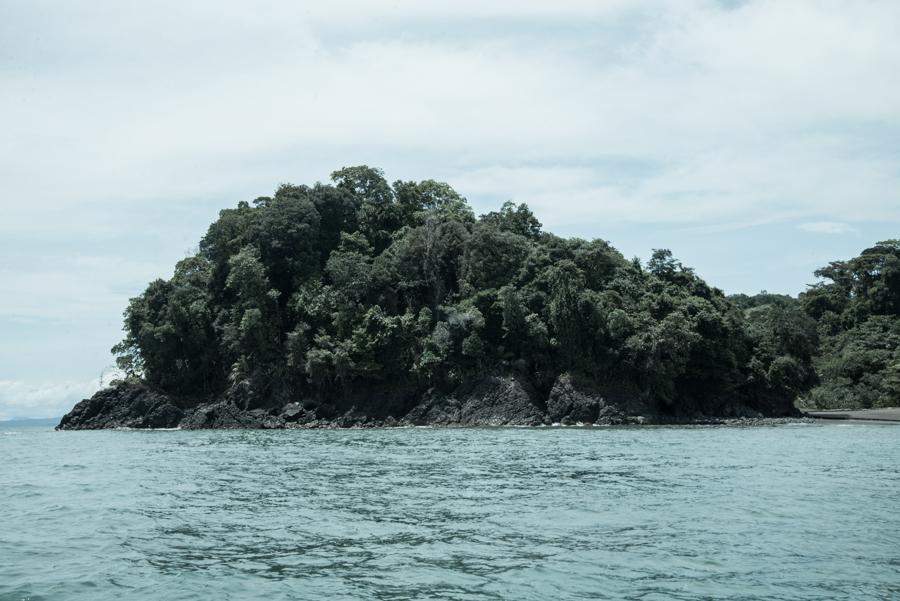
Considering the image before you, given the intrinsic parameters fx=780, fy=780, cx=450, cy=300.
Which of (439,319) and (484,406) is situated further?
(439,319)

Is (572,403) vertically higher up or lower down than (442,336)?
lower down

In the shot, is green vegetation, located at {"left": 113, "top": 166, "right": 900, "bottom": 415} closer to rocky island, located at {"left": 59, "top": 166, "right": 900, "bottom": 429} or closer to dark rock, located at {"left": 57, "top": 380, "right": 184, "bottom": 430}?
rocky island, located at {"left": 59, "top": 166, "right": 900, "bottom": 429}

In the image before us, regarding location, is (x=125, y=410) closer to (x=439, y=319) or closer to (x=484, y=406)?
(x=439, y=319)

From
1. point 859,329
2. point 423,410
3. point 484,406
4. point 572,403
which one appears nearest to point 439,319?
point 423,410

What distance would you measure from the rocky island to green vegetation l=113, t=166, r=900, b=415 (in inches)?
6.7

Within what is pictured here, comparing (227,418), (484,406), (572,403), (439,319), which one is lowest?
(227,418)

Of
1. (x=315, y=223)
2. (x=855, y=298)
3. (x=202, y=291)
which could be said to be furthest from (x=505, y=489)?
(x=855, y=298)

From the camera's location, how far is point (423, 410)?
2530 inches

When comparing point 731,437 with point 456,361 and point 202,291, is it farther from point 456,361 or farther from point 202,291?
point 202,291

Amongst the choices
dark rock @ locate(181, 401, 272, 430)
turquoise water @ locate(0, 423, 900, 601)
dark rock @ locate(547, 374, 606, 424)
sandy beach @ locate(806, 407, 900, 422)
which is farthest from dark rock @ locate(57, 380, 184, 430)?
sandy beach @ locate(806, 407, 900, 422)

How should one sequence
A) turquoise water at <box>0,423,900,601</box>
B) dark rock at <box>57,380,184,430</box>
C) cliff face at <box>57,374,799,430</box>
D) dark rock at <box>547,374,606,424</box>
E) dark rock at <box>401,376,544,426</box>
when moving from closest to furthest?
turquoise water at <box>0,423,900,601</box> < dark rock at <box>547,374,606,424</box> < cliff face at <box>57,374,799,430</box> < dark rock at <box>401,376,544,426</box> < dark rock at <box>57,380,184,430</box>

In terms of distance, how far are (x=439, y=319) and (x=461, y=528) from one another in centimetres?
5340

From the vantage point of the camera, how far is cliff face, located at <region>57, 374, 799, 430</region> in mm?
59938

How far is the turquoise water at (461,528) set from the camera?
1111 cm
